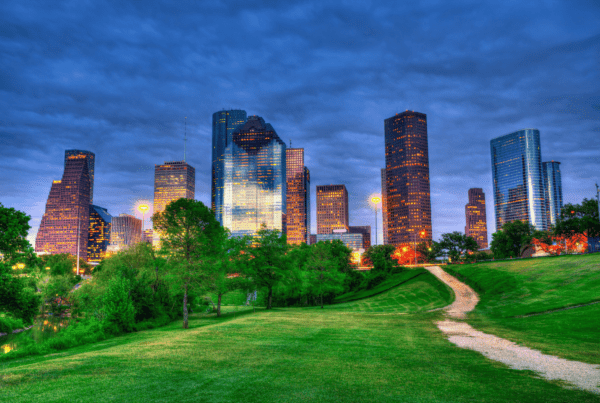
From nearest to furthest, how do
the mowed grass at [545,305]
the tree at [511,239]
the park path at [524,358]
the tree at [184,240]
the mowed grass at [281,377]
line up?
the mowed grass at [281,377], the park path at [524,358], the mowed grass at [545,305], the tree at [184,240], the tree at [511,239]

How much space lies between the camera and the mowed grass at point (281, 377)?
9.78 meters

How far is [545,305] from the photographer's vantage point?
106 feet

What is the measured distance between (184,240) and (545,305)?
35568 mm

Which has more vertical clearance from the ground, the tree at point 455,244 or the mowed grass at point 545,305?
the tree at point 455,244

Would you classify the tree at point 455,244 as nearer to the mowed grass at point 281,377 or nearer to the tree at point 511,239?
the tree at point 511,239

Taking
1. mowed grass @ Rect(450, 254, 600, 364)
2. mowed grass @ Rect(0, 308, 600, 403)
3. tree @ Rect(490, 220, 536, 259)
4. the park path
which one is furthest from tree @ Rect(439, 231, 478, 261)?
mowed grass @ Rect(0, 308, 600, 403)

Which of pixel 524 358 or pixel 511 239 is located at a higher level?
pixel 511 239

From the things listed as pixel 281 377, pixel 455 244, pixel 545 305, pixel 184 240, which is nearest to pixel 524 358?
pixel 281 377

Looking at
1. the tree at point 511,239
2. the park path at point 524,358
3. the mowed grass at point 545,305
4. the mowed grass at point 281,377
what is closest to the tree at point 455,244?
the tree at point 511,239

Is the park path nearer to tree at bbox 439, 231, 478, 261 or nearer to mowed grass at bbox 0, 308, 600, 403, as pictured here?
mowed grass at bbox 0, 308, 600, 403

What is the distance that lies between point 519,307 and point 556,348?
2054 cm

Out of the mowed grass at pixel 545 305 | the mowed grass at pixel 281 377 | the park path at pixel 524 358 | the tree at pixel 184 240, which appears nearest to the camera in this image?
the mowed grass at pixel 281 377

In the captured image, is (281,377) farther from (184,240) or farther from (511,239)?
(511,239)

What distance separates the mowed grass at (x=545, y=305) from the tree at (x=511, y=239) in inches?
2037
